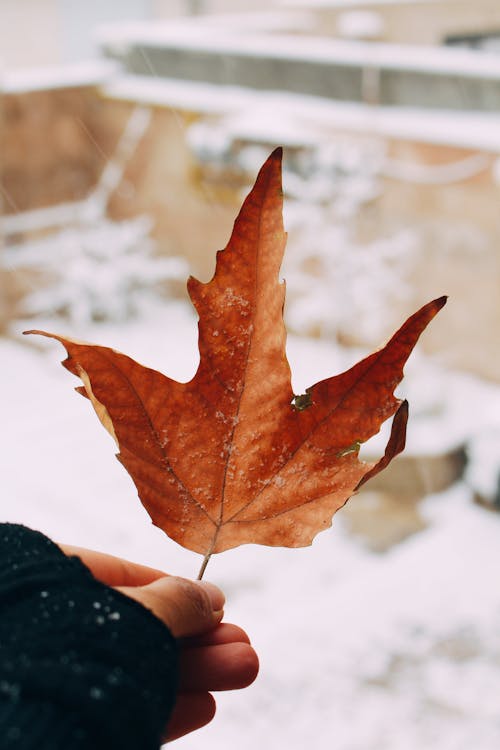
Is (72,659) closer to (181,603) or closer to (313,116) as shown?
(181,603)

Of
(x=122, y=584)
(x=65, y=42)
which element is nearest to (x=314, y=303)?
(x=122, y=584)

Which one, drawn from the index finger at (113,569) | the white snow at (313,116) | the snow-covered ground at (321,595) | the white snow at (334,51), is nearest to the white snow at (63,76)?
the white snow at (334,51)

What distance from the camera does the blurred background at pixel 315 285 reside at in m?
2.40

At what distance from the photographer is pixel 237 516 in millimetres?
445

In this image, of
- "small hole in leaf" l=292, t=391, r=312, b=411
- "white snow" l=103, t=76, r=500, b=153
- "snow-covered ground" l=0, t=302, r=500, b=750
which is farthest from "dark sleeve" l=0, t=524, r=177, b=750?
"white snow" l=103, t=76, r=500, b=153

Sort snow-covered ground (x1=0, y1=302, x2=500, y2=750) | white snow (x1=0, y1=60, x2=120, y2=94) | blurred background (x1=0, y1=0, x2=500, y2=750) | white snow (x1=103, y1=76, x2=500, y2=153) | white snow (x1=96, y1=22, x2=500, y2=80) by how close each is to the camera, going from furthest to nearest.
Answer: white snow (x1=0, y1=60, x2=120, y2=94), white snow (x1=103, y1=76, x2=500, y2=153), white snow (x1=96, y1=22, x2=500, y2=80), blurred background (x1=0, y1=0, x2=500, y2=750), snow-covered ground (x1=0, y1=302, x2=500, y2=750)

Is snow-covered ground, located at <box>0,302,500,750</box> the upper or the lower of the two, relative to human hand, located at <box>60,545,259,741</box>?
upper

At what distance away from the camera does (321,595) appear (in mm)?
3129

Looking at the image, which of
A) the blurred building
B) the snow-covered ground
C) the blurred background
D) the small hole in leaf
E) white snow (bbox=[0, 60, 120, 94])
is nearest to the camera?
the small hole in leaf

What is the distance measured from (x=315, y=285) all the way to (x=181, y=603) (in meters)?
4.65

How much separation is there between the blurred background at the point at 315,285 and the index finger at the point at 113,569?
1587 mm

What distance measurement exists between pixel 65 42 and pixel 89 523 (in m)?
7.41

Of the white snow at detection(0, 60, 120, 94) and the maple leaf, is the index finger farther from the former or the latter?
the white snow at detection(0, 60, 120, 94)

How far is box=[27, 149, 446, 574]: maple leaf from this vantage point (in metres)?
0.40
